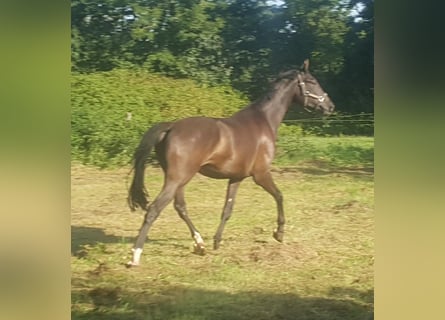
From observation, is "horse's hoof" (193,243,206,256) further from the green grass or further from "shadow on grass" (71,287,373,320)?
the green grass

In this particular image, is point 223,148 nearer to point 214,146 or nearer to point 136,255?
point 214,146

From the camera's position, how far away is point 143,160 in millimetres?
3621

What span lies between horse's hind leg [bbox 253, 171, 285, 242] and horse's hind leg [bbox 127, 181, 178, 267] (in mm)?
485

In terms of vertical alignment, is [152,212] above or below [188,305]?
above

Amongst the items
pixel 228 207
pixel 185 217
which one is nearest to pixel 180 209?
pixel 185 217

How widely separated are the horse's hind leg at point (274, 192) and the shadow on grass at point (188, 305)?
13.9 inches

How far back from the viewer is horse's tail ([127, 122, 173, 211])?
3621mm

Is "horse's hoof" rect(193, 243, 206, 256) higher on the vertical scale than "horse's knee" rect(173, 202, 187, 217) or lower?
lower

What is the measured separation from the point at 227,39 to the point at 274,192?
2.98 feet

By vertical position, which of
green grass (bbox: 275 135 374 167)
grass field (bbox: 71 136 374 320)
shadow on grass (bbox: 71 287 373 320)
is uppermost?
green grass (bbox: 275 135 374 167)

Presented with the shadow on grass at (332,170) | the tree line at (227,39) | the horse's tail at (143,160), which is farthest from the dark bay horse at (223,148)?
the shadow on grass at (332,170)

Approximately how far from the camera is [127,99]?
361 cm

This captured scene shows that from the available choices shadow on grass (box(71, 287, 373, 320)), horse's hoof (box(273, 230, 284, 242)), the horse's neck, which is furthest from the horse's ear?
shadow on grass (box(71, 287, 373, 320))
